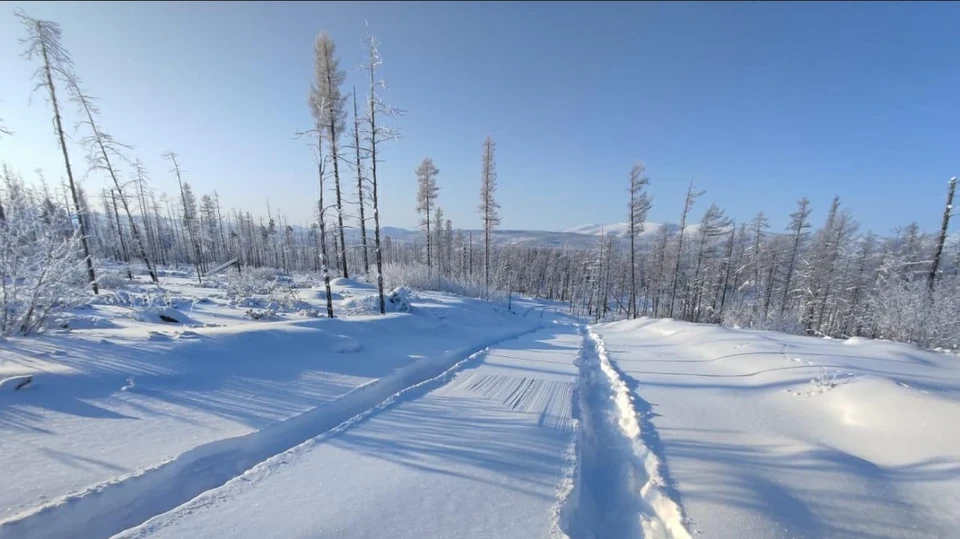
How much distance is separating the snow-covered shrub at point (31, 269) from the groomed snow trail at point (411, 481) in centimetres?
616

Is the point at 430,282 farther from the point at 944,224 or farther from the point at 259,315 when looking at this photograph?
the point at 944,224

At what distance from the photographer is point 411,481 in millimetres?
3271

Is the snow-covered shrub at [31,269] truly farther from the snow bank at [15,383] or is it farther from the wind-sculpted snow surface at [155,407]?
the snow bank at [15,383]

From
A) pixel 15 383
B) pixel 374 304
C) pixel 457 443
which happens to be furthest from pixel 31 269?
pixel 374 304

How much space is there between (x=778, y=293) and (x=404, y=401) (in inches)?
1823

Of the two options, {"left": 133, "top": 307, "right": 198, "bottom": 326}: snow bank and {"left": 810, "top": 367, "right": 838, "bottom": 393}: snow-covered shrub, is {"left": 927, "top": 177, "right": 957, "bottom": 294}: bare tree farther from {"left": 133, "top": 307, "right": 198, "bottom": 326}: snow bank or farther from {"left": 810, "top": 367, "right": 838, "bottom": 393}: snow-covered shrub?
{"left": 133, "top": 307, "right": 198, "bottom": 326}: snow bank

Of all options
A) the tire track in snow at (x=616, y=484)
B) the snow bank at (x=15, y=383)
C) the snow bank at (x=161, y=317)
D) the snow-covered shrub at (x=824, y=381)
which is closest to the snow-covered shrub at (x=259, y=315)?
the snow bank at (x=161, y=317)

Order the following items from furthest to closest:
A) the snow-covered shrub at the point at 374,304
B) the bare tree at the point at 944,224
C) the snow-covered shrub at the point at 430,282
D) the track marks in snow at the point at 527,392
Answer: the snow-covered shrub at the point at 430,282 < the bare tree at the point at 944,224 < the snow-covered shrub at the point at 374,304 < the track marks in snow at the point at 527,392

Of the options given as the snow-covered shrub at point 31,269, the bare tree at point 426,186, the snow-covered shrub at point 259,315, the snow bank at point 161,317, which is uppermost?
the bare tree at point 426,186

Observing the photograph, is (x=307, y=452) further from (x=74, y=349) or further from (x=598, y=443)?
(x=74, y=349)

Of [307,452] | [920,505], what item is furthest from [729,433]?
[307,452]

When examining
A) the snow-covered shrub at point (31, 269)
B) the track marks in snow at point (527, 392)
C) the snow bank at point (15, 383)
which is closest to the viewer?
the snow bank at point (15, 383)

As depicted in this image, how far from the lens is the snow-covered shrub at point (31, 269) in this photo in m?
5.67

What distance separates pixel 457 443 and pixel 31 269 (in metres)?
8.28
